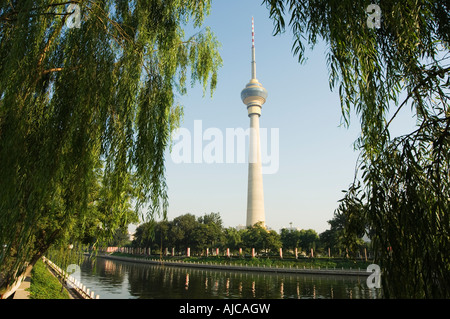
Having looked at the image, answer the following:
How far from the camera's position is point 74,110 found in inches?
145

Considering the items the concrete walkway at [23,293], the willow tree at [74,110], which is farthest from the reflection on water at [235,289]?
the willow tree at [74,110]

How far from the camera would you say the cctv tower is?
278 ft

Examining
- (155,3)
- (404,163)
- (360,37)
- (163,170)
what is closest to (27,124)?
(163,170)

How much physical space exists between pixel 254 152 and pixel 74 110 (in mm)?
87727

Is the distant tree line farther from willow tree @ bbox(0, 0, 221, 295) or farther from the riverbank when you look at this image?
willow tree @ bbox(0, 0, 221, 295)

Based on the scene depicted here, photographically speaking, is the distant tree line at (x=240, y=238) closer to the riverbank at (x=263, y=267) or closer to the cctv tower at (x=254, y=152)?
the riverbank at (x=263, y=267)

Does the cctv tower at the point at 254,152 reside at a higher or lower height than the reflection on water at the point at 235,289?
higher

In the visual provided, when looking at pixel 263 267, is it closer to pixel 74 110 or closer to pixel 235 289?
pixel 235 289

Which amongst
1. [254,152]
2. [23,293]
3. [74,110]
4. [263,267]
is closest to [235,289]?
[263,267]

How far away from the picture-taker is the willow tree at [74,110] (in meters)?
3.44

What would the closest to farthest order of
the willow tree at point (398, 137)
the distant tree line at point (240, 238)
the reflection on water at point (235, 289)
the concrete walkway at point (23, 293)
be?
1. the willow tree at point (398, 137)
2. the concrete walkway at point (23, 293)
3. the reflection on water at point (235, 289)
4. the distant tree line at point (240, 238)

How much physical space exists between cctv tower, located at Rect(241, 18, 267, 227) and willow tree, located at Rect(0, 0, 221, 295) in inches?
3185

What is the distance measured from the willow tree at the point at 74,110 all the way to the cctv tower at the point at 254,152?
80900mm

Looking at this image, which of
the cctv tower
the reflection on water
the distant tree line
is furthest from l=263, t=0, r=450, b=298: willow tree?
the cctv tower
